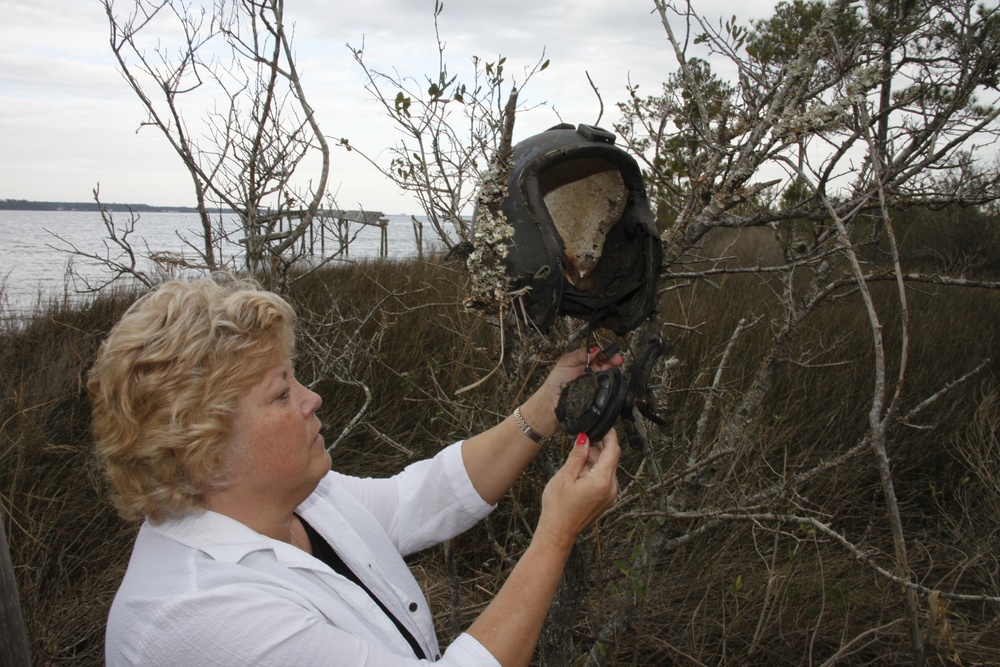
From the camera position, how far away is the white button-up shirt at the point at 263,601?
1.28 m

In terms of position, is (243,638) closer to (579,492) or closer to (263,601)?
(263,601)

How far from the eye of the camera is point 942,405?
19.8 feet

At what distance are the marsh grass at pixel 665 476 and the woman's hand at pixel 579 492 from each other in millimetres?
290

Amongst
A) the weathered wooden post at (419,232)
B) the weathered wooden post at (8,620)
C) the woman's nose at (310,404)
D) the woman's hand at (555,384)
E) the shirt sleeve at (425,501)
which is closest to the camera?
the woman's nose at (310,404)

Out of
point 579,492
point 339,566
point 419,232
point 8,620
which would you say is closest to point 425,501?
point 339,566

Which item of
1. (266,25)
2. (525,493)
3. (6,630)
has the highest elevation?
(266,25)

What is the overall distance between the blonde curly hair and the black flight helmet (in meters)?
0.64

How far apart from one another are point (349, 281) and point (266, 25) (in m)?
4.10

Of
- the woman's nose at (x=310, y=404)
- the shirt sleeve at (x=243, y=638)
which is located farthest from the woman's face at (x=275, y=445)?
the shirt sleeve at (x=243, y=638)

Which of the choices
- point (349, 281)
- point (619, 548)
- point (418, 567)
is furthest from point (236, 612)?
point (349, 281)

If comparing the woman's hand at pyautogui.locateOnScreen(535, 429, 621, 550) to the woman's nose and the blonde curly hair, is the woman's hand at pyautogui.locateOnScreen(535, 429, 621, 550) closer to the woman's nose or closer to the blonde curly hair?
the woman's nose

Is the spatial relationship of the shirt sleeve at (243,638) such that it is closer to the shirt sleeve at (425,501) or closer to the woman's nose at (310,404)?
the woman's nose at (310,404)

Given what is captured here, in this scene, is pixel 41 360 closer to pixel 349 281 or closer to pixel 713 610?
pixel 349 281

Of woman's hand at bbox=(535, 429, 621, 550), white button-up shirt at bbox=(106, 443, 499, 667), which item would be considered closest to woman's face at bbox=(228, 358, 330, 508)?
white button-up shirt at bbox=(106, 443, 499, 667)
